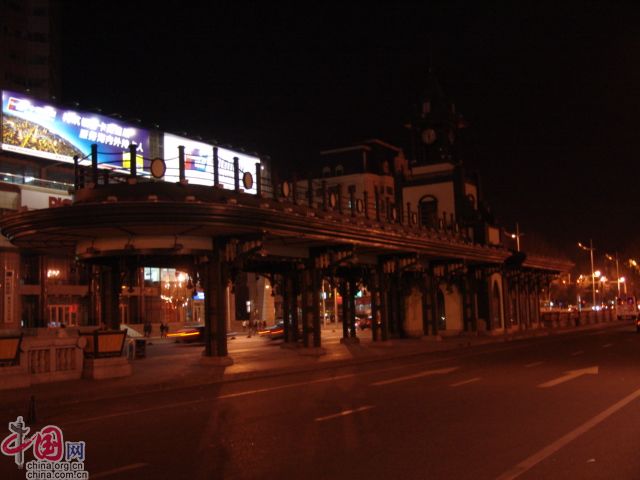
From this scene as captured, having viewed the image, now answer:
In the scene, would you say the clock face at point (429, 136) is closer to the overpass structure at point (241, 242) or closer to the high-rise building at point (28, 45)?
the overpass structure at point (241, 242)

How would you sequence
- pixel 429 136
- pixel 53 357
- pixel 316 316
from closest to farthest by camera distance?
pixel 53 357 < pixel 316 316 < pixel 429 136

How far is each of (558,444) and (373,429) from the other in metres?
2.81

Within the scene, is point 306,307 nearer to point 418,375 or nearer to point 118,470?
point 418,375

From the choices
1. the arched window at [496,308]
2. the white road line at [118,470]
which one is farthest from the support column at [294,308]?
the white road line at [118,470]

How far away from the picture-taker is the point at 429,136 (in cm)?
5056

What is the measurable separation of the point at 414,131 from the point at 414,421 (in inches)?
1643

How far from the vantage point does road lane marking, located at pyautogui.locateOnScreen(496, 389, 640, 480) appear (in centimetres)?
784

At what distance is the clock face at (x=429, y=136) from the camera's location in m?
50.4

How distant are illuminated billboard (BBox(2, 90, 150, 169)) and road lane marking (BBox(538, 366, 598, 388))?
36.6 m

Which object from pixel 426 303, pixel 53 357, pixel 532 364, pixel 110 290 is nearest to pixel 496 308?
pixel 426 303

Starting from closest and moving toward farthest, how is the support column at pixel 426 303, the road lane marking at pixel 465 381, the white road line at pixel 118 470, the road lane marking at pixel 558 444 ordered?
1. the road lane marking at pixel 558 444
2. the white road line at pixel 118 470
3. the road lane marking at pixel 465 381
4. the support column at pixel 426 303

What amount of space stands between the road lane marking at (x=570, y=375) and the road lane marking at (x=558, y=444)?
10.5 feet

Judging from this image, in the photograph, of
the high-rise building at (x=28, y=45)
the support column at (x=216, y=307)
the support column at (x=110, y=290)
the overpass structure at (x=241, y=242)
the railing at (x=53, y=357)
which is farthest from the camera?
the high-rise building at (x=28, y=45)

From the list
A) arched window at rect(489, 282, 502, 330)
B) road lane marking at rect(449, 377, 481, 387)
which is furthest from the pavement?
arched window at rect(489, 282, 502, 330)
